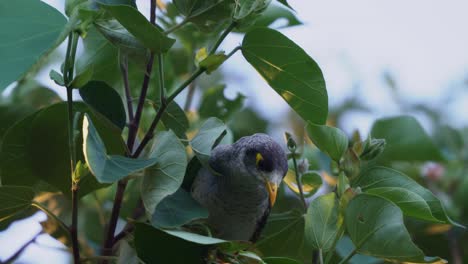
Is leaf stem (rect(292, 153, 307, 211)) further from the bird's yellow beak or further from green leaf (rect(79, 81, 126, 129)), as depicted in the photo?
green leaf (rect(79, 81, 126, 129))

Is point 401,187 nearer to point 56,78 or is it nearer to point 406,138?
point 56,78

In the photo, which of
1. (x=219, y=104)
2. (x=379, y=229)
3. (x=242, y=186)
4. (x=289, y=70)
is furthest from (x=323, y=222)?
(x=219, y=104)

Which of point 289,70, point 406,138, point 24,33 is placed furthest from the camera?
point 406,138

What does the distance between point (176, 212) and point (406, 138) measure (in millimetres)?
1411

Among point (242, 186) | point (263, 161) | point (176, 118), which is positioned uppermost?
point (176, 118)

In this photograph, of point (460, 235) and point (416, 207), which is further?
point (460, 235)

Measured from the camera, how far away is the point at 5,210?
177 cm

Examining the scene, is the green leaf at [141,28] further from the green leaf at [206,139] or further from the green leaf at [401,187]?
the green leaf at [401,187]

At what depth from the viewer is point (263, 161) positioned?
7.84ft

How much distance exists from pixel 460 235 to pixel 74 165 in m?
2.00

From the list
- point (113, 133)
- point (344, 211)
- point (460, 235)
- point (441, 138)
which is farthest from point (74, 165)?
point (441, 138)

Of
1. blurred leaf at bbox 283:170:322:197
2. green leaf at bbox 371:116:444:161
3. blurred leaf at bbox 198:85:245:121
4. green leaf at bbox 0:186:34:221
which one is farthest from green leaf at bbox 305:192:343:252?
green leaf at bbox 371:116:444:161

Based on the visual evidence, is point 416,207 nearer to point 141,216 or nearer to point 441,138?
point 141,216

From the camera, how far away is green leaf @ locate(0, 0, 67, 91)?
1479 mm
